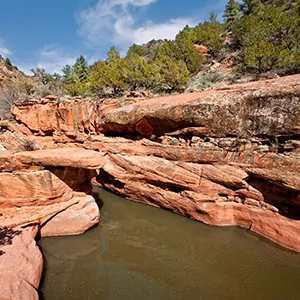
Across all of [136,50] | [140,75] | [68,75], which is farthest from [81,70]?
[140,75]

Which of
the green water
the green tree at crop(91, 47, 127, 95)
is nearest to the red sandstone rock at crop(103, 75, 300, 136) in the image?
the green water

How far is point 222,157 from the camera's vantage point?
6.25 metres

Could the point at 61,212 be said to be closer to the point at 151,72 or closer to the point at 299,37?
the point at 151,72

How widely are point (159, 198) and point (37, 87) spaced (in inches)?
699

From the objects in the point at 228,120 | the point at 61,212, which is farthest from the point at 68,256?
the point at 228,120

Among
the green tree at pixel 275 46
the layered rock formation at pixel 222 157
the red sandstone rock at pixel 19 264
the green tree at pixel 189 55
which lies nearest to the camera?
the red sandstone rock at pixel 19 264

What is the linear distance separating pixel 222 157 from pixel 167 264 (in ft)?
11.8

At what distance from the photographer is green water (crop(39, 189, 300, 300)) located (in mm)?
4148

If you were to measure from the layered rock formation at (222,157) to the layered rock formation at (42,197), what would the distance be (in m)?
2.14

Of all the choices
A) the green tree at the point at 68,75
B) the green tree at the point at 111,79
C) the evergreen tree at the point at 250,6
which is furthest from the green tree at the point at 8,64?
the evergreen tree at the point at 250,6

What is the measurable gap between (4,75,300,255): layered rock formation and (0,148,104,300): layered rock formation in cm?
214

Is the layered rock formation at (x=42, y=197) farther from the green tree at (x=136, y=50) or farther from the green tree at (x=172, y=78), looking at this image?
the green tree at (x=136, y=50)

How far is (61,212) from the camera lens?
5945 mm

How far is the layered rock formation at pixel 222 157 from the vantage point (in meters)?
5.27
